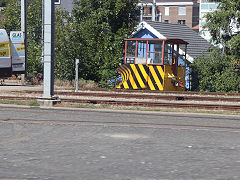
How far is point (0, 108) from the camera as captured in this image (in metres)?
14.4

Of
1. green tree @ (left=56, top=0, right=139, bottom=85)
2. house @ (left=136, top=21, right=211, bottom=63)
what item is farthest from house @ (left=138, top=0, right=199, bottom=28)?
green tree @ (left=56, top=0, right=139, bottom=85)

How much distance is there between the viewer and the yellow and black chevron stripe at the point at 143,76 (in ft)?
75.2

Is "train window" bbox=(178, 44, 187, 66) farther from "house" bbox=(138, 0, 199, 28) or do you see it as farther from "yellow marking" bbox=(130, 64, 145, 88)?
"house" bbox=(138, 0, 199, 28)

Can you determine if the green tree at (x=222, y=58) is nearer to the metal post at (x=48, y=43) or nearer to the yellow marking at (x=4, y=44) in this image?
the yellow marking at (x=4, y=44)

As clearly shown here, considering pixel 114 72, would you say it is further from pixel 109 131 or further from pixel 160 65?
pixel 109 131

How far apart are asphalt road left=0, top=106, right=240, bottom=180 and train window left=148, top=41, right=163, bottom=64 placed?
10395 millimetres

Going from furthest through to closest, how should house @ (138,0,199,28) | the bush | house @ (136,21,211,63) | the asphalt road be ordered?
house @ (138,0,199,28)
house @ (136,21,211,63)
the bush
the asphalt road

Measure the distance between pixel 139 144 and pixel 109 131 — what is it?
1660mm

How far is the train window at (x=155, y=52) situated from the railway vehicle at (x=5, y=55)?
782 centimetres

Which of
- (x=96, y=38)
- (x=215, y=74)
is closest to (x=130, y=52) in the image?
(x=96, y=38)

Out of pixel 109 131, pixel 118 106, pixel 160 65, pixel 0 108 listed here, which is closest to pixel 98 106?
pixel 118 106

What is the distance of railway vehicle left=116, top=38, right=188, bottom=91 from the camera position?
23.0m

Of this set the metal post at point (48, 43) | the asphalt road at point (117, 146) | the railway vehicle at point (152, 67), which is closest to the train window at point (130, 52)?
the railway vehicle at point (152, 67)

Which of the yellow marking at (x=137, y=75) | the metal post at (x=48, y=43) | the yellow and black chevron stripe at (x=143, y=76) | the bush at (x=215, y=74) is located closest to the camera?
the metal post at (x=48, y=43)
